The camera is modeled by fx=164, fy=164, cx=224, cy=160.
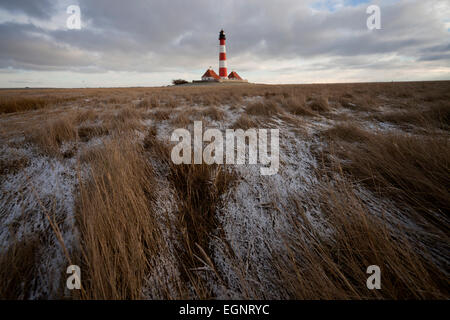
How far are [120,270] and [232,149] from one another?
1.60 m

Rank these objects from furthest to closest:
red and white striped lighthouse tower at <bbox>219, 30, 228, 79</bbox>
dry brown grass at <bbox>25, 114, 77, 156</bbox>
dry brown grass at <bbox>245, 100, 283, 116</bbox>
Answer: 1. red and white striped lighthouse tower at <bbox>219, 30, 228, 79</bbox>
2. dry brown grass at <bbox>245, 100, 283, 116</bbox>
3. dry brown grass at <bbox>25, 114, 77, 156</bbox>

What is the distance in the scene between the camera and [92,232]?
91cm

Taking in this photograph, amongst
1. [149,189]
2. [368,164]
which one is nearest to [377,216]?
[368,164]

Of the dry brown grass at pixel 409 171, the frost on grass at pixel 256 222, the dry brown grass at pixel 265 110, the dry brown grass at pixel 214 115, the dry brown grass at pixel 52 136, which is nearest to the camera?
the frost on grass at pixel 256 222

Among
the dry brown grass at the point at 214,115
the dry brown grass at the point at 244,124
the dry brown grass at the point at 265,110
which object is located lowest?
the dry brown grass at the point at 244,124

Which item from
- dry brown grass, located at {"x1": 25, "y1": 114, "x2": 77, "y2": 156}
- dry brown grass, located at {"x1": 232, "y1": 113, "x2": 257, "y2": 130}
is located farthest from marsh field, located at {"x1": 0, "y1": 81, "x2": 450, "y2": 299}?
dry brown grass, located at {"x1": 232, "y1": 113, "x2": 257, "y2": 130}

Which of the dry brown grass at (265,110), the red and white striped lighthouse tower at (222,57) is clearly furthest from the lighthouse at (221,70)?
the dry brown grass at (265,110)

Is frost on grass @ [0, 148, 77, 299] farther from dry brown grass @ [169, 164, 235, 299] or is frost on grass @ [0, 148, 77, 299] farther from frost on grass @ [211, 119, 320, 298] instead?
frost on grass @ [211, 119, 320, 298]

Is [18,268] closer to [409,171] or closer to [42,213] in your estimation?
[42,213]

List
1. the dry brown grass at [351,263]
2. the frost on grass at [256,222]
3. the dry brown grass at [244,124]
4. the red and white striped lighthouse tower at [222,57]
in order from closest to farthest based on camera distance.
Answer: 1. the dry brown grass at [351,263]
2. the frost on grass at [256,222]
3. the dry brown grass at [244,124]
4. the red and white striped lighthouse tower at [222,57]

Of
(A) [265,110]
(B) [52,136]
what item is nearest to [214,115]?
(A) [265,110]

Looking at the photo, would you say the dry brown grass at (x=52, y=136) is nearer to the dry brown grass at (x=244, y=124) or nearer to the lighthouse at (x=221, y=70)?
the dry brown grass at (x=244, y=124)

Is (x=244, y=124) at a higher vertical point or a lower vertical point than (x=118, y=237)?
higher
